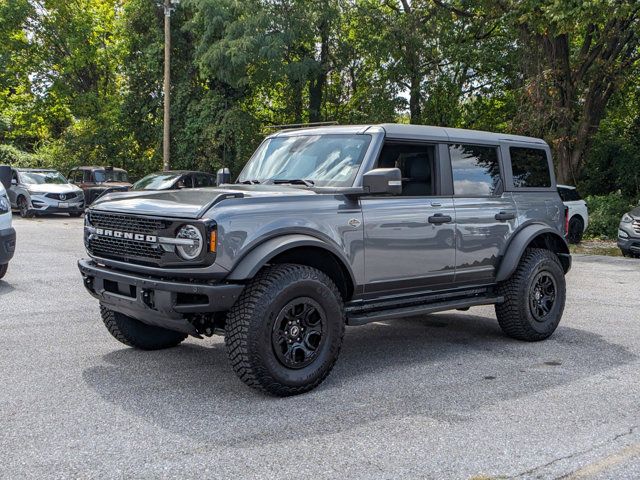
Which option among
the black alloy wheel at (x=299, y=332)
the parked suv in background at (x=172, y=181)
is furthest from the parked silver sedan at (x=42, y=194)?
the black alloy wheel at (x=299, y=332)

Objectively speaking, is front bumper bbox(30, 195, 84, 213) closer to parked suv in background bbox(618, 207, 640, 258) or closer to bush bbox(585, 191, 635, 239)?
bush bbox(585, 191, 635, 239)

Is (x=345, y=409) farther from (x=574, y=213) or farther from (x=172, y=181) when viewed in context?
(x=172, y=181)

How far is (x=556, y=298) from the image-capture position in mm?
6832

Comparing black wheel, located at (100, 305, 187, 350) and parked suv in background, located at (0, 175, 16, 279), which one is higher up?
parked suv in background, located at (0, 175, 16, 279)

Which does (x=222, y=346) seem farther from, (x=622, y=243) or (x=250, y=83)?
(x=250, y=83)

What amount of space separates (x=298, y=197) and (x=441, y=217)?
142 cm

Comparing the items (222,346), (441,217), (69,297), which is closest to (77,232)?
(69,297)

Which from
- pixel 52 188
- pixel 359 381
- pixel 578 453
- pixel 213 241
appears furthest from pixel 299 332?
pixel 52 188

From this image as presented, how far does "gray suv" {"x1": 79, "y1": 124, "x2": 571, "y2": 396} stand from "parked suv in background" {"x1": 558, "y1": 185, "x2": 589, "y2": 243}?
36.6ft

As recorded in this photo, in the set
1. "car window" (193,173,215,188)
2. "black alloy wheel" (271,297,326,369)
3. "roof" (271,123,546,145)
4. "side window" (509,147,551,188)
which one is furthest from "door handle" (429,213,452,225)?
"car window" (193,173,215,188)

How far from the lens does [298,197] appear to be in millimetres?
5082

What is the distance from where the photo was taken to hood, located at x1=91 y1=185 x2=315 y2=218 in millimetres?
4715

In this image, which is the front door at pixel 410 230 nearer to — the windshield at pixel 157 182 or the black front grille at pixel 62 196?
the windshield at pixel 157 182

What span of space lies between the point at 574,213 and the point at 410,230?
13.4m
